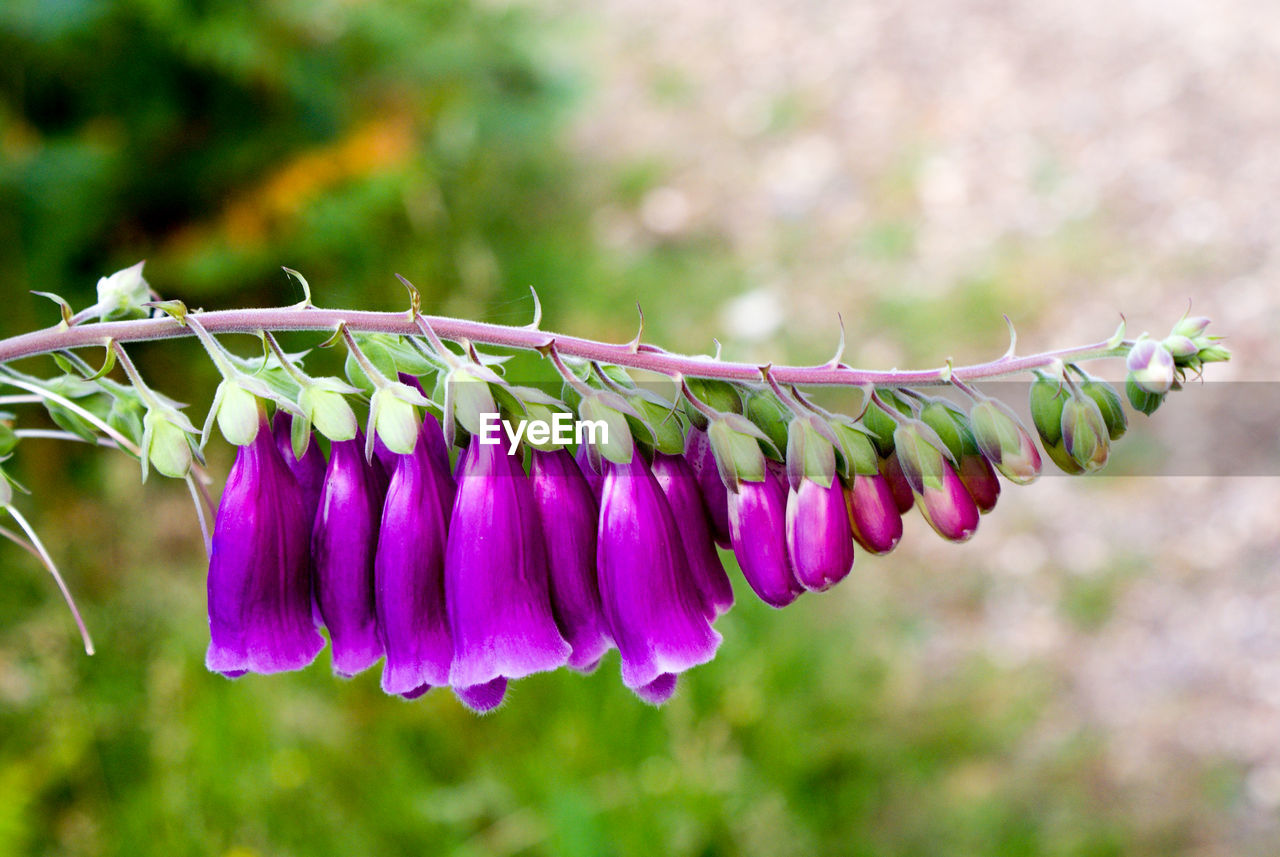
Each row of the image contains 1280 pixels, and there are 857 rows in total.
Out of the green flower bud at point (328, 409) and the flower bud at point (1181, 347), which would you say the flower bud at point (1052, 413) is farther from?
the green flower bud at point (328, 409)

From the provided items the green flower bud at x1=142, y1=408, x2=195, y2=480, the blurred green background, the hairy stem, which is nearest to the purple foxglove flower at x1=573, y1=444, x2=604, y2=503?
the hairy stem

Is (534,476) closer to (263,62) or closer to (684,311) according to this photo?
(263,62)

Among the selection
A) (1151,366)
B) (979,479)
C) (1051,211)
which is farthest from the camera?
(1051,211)

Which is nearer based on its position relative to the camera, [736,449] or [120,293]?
[736,449]

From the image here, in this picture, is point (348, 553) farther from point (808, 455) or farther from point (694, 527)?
point (808, 455)

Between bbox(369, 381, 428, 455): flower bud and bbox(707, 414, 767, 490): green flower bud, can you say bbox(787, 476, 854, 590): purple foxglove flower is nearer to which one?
bbox(707, 414, 767, 490): green flower bud

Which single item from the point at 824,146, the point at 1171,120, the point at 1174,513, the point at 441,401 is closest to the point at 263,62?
the point at 441,401

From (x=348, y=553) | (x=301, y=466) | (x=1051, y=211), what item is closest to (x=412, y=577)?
(x=348, y=553)
